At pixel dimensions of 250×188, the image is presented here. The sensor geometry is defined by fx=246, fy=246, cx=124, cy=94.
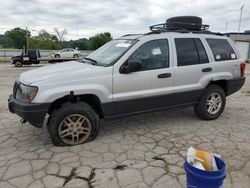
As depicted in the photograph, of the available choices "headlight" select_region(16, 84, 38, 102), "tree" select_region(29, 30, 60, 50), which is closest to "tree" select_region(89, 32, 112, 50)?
"tree" select_region(29, 30, 60, 50)

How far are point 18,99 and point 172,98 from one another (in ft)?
8.97

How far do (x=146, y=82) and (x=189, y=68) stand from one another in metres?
1.02

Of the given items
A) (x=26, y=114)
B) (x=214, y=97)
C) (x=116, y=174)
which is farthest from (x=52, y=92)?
(x=214, y=97)

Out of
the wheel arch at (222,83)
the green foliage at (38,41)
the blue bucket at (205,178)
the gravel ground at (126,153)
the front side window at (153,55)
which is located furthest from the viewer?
the green foliage at (38,41)

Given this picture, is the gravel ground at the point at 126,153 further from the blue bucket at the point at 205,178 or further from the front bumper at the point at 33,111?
the blue bucket at the point at 205,178

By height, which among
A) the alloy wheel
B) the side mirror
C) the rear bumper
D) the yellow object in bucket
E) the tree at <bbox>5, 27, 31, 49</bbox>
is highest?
the tree at <bbox>5, 27, 31, 49</bbox>

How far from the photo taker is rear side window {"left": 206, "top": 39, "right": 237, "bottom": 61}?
514 centimetres

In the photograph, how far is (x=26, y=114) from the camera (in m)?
3.65

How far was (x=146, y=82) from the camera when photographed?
432 centimetres

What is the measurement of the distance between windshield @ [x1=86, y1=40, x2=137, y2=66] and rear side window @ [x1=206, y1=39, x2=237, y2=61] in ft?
6.02

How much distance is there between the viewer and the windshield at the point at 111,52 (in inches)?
168

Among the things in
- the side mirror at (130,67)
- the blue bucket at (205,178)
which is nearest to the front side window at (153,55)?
the side mirror at (130,67)

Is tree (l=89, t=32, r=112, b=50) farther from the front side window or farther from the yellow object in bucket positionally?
the yellow object in bucket

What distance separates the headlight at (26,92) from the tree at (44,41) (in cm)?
A: 6465
